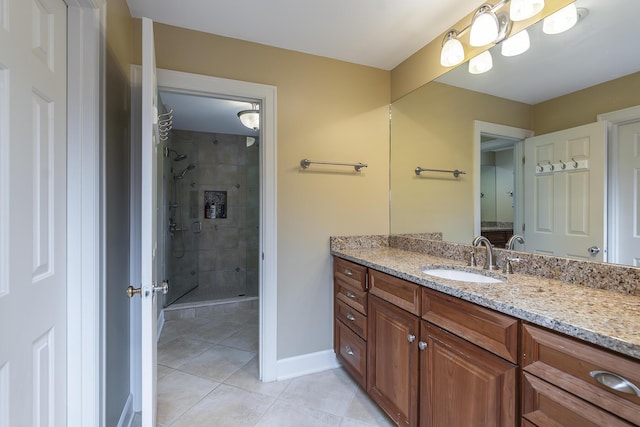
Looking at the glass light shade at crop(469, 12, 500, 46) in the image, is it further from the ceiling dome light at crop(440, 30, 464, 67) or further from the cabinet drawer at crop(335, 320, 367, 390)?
the cabinet drawer at crop(335, 320, 367, 390)

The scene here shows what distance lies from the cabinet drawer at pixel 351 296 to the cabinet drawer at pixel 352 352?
193mm

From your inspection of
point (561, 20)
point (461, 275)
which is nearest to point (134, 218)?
point (461, 275)

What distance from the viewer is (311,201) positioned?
87.5 inches

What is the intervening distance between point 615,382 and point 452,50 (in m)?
1.80

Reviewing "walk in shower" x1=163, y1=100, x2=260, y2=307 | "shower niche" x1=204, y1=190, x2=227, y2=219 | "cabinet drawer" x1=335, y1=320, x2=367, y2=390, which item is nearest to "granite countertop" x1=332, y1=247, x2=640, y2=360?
"cabinet drawer" x1=335, y1=320, x2=367, y2=390

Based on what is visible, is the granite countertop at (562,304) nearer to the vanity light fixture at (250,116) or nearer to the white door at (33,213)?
the white door at (33,213)

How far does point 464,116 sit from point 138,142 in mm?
2122

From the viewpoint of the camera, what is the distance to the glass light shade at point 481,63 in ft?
5.73

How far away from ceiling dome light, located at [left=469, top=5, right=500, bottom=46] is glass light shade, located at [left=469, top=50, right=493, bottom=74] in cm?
12

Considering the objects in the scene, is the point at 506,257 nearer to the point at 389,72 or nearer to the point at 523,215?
the point at 523,215

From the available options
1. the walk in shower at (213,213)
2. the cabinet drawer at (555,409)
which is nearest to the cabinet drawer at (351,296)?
the cabinet drawer at (555,409)

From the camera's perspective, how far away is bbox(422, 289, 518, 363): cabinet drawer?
98cm

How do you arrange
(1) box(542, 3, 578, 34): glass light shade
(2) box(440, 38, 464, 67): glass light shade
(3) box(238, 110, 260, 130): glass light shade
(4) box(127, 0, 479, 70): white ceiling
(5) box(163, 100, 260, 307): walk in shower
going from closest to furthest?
(1) box(542, 3, 578, 34): glass light shade < (4) box(127, 0, 479, 70): white ceiling < (2) box(440, 38, 464, 67): glass light shade < (3) box(238, 110, 260, 130): glass light shade < (5) box(163, 100, 260, 307): walk in shower

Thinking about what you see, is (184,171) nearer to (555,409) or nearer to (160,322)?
(160,322)
